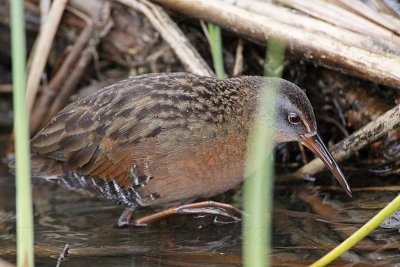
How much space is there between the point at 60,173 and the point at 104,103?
1.58 ft

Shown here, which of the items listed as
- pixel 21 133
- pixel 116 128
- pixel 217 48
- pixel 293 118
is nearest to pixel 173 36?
pixel 217 48

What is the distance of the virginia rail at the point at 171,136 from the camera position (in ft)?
11.5

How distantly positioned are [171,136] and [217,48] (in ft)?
2.41

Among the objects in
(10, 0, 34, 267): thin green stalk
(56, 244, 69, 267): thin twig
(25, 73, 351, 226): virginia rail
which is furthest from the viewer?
(25, 73, 351, 226): virginia rail

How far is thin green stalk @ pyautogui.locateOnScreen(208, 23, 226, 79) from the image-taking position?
3.92 meters

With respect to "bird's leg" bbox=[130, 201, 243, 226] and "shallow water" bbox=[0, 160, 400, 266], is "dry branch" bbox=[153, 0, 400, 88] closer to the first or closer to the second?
"shallow water" bbox=[0, 160, 400, 266]

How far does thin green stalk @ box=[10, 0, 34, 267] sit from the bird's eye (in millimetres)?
1741

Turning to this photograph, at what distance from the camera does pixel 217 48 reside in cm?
399

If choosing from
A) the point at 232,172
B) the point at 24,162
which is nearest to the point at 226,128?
the point at 232,172

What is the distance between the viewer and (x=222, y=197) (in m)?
4.17

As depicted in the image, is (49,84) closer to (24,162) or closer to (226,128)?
(226,128)

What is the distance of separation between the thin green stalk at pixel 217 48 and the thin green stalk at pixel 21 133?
195 centimetres

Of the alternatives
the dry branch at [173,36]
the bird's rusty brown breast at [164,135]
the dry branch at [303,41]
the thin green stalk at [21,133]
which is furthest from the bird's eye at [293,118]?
the thin green stalk at [21,133]

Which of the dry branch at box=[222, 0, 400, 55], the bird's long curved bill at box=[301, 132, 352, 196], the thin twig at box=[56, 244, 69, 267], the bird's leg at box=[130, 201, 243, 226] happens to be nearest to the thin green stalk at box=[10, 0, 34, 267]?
the thin twig at box=[56, 244, 69, 267]
